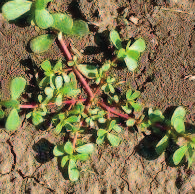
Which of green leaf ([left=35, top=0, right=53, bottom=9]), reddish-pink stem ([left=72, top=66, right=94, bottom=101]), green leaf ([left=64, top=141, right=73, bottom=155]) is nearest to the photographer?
green leaf ([left=35, top=0, right=53, bottom=9])

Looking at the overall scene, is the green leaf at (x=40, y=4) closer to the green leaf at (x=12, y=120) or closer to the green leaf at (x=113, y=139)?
the green leaf at (x=12, y=120)

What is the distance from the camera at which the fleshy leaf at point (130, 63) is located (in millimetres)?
Answer: 2221

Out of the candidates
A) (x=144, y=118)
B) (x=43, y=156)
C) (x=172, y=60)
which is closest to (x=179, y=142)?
(x=144, y=118)

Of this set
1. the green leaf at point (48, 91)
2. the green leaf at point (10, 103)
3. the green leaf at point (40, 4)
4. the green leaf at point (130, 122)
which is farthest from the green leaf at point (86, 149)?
the green leaf at point (40, 4)

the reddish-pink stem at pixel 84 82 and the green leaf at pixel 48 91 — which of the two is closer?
the green leaf at pixel 48 91

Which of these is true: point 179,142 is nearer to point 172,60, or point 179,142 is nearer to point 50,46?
point 172,60

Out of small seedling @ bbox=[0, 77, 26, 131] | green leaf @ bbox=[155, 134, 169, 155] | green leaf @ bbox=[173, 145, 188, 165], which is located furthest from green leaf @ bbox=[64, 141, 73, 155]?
green leaf @ bbox=[173, 145, 188, 165]

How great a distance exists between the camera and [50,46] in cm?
230

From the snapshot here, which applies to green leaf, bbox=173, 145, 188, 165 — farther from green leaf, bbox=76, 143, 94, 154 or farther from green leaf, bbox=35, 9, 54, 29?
green leaf, bbox=35, 9, 54, 29

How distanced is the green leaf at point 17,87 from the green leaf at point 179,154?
1.14m

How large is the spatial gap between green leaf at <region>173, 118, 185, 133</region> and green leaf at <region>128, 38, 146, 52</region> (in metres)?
0.53

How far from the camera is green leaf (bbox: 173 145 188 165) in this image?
86.3 inches

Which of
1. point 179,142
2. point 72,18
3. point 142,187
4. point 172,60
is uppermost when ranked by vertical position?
point 72,18

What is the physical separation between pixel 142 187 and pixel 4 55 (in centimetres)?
136
